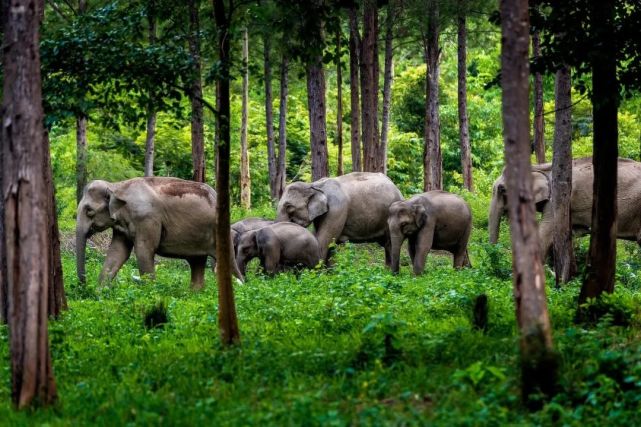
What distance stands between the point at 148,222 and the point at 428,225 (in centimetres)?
659

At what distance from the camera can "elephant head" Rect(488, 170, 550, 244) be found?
2067 centimetres

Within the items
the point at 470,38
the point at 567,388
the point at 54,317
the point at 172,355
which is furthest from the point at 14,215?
the point at 470,38

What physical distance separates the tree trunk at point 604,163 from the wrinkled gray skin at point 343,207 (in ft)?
41.4

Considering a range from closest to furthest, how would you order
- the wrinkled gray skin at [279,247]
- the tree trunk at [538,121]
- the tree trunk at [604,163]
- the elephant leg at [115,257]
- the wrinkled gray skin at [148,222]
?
1. the tree trunk at [604,163]
2. the elephant leg at [115,257]
3. the wrinkled gray skin at [148,222]
4. the wrinkled gray skin at [279,247]
5. the tree trunk at [538,121]

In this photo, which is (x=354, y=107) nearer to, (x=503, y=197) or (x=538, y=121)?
(x=538, y=121)

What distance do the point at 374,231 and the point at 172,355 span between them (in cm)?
1486

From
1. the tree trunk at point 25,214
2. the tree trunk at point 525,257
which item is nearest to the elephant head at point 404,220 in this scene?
the tree trunk at point 525,257

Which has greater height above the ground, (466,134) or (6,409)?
(466,134)

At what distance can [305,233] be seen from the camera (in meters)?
21.9

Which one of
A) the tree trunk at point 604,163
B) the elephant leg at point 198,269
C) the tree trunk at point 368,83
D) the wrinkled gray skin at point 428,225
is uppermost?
the tree trunk at point 368,83

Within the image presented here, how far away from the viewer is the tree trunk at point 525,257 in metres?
7.49

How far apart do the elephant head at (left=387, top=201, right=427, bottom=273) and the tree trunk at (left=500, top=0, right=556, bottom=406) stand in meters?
14.5

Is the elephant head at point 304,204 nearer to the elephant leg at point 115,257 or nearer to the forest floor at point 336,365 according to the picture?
the elephant leg at point 115,257

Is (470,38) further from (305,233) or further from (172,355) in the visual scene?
(172,355)
